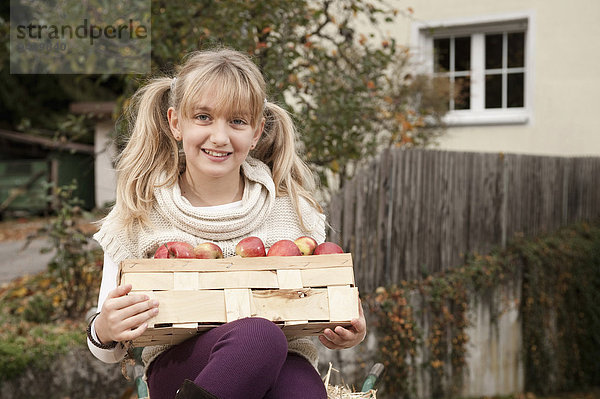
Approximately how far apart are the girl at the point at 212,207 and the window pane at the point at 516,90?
7.20 m

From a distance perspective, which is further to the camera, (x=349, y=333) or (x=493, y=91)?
(x=493, y=91)

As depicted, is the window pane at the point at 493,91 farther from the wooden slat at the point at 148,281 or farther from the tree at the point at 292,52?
the wooden slat at the point at 148,281

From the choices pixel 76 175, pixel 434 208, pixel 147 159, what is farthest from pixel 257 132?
pixel 76 175

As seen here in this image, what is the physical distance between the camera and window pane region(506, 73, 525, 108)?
9094mm

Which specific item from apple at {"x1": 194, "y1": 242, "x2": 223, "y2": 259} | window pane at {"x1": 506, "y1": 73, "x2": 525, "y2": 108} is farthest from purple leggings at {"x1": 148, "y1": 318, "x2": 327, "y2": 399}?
window pane at {"x1": 506, "y1": 73, "x2": 525, "y2": 108}

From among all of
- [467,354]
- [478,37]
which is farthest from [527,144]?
[467,354]

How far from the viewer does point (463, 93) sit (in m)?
9.13

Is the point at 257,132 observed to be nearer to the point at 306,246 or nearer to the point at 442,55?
the point at 306,246

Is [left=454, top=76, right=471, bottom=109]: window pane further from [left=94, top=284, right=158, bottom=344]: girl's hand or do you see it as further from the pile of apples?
[left=94, top=284, right=158, bottom=344]: girl's hand

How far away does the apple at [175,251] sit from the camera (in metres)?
1.94

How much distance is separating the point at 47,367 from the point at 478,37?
6.93m

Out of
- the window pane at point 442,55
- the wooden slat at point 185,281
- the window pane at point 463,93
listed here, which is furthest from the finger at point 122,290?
the window pane at point 442,55

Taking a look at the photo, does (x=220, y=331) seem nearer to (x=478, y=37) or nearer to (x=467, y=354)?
(x=467, y=354)

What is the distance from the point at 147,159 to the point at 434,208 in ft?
10.5
